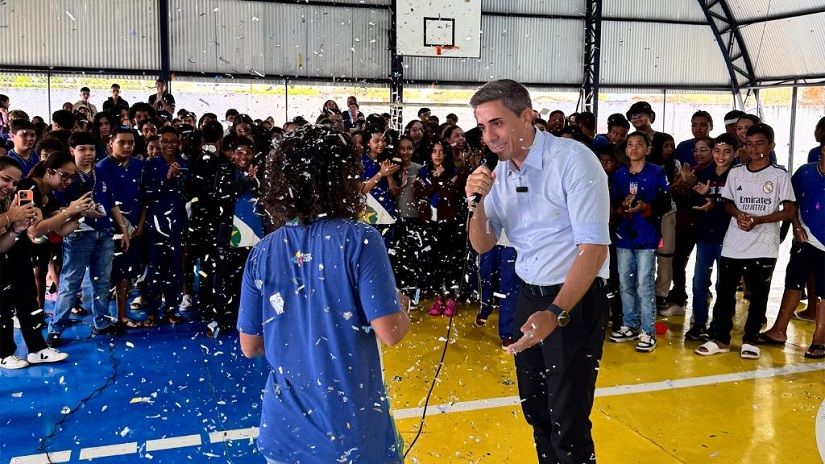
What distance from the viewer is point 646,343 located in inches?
217

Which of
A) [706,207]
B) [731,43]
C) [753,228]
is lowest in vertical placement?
[753,228]

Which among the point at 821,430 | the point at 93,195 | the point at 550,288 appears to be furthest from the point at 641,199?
the point at 93,195

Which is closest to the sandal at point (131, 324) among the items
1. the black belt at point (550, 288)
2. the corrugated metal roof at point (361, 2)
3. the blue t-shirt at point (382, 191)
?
the blue t-shirt at point (382, 191)

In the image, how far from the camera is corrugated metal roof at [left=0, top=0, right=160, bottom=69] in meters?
13.8

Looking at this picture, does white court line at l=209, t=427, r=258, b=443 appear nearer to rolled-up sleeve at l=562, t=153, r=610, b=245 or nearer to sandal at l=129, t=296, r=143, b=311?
rolled-up sleeve at l=562, t=153, r=610, b=245

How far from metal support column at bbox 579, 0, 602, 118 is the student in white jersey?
12.6 m

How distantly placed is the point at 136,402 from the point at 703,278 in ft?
15.0

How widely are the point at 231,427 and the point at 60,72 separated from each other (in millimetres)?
12839

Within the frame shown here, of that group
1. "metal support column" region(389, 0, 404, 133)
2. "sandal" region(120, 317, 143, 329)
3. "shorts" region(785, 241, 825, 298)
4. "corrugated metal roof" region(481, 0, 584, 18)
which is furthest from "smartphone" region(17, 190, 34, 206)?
"corrugated metal roof" region(481, 0, 584, 18)

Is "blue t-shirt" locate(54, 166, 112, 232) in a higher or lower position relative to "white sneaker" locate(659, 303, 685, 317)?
higher

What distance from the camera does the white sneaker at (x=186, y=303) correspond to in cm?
659

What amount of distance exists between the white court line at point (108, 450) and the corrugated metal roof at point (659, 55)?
55.3ft

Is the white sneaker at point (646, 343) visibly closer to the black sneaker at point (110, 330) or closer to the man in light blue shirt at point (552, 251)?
the man in light blue shirt at point (552, 251)

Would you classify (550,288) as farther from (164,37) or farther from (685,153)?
(164,37)
